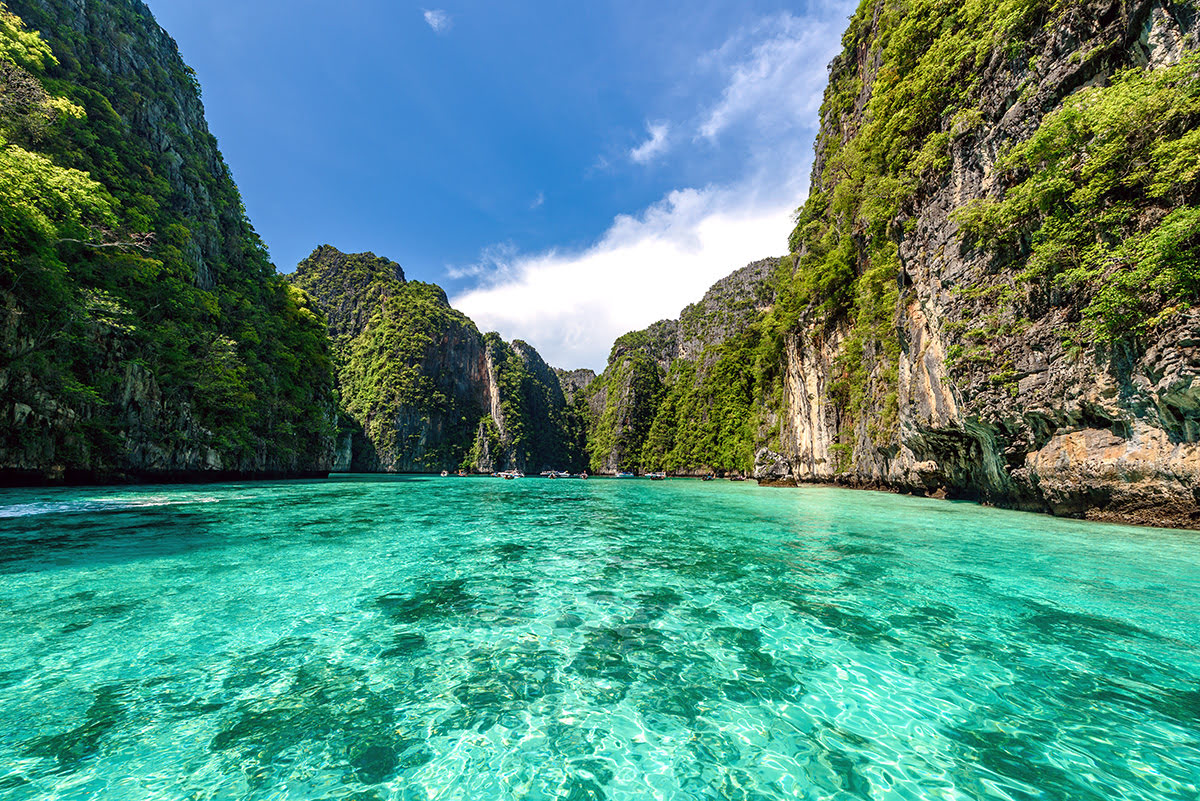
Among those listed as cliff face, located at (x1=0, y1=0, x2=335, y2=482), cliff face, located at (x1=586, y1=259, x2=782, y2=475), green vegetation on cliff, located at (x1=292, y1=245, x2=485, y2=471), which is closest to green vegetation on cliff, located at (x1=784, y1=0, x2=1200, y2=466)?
cliff face, located at (x1=586, y1=259, x2=782, y2=475)

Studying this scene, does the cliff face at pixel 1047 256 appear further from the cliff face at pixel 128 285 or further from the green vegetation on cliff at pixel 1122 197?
the cliff face at pixel 128 285

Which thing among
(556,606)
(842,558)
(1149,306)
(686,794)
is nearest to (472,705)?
(686,794)

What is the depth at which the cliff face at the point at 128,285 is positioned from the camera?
59.2 feet

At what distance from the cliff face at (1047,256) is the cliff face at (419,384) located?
74.0 m

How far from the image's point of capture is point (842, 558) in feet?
30.7

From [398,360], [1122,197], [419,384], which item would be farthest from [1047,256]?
[398,360]

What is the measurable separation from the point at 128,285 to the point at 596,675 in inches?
1399

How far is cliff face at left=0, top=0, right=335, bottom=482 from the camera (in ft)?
59.2

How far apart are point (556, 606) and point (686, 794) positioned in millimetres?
3791

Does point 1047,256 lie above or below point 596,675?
above

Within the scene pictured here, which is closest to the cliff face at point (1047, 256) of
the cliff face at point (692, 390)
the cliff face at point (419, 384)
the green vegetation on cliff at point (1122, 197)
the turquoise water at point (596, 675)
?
the green vegetation on cliff at point (1122, 197)

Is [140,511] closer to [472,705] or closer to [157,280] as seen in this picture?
[472,705]

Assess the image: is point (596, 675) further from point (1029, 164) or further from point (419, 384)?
point (419, 384)

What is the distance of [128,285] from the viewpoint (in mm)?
24609
